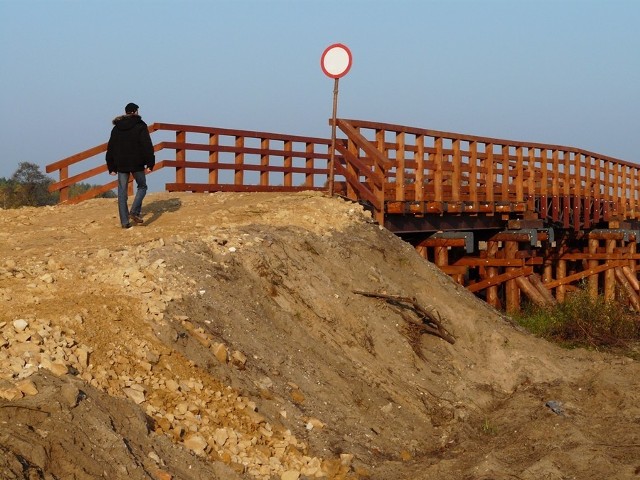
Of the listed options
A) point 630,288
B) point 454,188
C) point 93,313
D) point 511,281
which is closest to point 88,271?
point 93,313

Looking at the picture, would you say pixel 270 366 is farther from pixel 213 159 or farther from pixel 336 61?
pixel 213 159

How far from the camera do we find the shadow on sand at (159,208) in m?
14.7

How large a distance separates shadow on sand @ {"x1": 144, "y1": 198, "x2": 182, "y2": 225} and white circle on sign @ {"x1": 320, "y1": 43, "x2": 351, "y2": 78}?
311 cm

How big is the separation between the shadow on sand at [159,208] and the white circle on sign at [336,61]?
3111 millimetres

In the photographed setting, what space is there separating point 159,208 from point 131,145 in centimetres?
216

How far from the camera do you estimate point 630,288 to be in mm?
23734

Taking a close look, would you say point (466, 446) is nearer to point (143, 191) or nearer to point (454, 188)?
point (143, 191)

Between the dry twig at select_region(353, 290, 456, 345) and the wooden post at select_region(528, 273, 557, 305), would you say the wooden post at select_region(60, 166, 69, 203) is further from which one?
the wooden post at select_region(528, 273, 557, 305)

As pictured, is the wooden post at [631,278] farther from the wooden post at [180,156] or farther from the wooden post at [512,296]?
the wooden post at [180,156]

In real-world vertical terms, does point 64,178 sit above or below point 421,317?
above

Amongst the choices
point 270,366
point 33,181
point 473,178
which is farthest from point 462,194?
point 33,181

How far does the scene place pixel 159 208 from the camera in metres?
16.0

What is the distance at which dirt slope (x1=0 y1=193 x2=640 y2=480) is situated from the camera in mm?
Answer: 7699

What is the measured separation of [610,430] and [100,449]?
5606 millimetres
